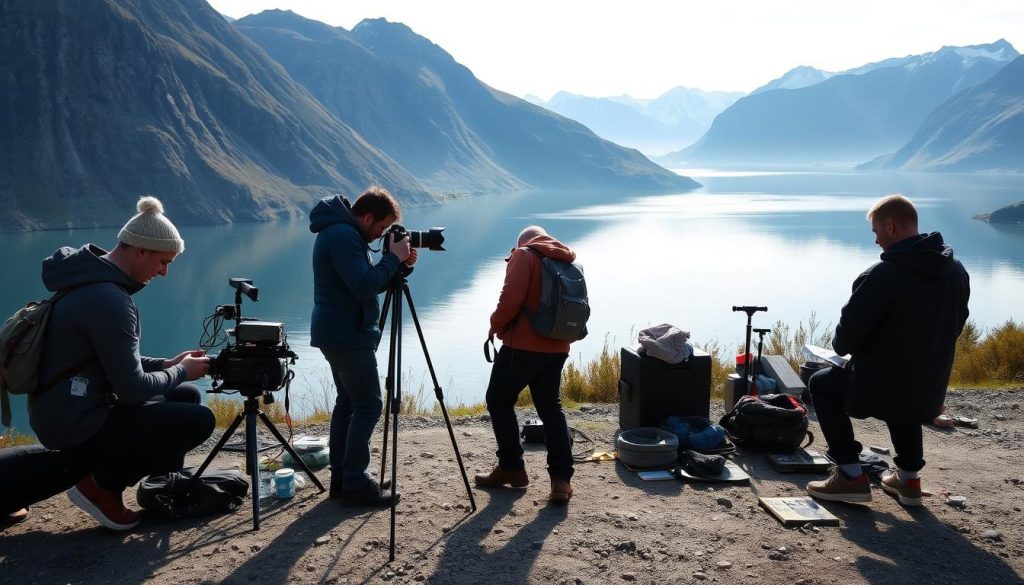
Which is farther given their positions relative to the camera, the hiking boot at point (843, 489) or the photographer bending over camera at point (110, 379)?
the hiking boot at point (843, 489)

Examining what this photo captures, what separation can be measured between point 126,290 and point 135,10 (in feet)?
349

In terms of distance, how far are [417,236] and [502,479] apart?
1.44m

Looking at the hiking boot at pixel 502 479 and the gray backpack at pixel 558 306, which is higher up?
the gray backpack at pixel 558 306

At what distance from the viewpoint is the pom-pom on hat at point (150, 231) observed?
334 cm

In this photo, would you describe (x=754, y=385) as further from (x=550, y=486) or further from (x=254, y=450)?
(x=254, y=450)

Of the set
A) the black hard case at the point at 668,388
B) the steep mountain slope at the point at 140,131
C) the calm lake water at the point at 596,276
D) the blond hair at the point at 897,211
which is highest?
the steep mountain slope at the point at 140,131

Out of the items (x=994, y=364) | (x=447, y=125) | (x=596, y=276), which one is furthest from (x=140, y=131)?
(x=447, y=125)

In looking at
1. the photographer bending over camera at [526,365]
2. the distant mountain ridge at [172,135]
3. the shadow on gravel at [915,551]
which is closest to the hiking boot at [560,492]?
the photographer bending over camera at [526,365]

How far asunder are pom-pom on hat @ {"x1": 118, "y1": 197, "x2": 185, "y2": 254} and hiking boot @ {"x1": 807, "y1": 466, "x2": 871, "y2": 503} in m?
3.41

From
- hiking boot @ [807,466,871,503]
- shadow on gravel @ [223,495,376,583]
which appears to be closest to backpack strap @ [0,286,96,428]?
shadow on gravel @ [223,495,376,583]

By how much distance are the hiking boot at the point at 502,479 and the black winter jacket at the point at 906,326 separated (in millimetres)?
1778

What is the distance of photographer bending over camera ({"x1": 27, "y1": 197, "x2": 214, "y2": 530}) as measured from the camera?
3.23 metres

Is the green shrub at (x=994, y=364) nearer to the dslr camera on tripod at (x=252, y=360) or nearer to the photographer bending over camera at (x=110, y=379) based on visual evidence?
the dslr camera on tripod at (x=252, y=360)

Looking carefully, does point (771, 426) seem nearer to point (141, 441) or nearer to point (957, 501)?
point (957, 501)
